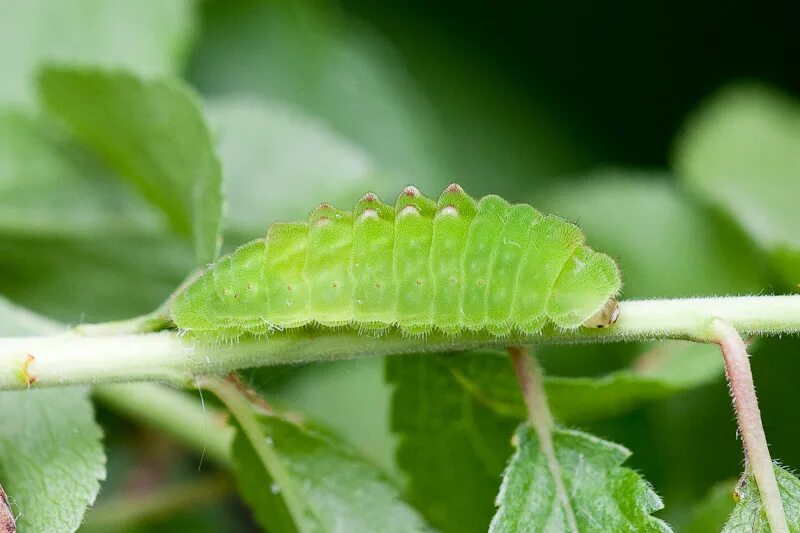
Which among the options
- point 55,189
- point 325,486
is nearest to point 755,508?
point 325,486

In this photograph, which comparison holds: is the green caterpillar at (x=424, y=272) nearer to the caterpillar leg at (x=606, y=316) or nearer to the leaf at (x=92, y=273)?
the caterpillar leg at (x=606, y=316)

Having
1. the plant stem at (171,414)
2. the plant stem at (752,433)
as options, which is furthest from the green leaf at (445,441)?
the plant stem at (171,414)

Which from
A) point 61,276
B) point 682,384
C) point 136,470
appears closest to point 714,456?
point 682,384

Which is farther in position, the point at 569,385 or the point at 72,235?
the point at 72,235

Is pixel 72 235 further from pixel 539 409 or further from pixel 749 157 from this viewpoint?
pixel 749 157

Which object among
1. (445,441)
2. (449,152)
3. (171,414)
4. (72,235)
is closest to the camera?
(445,441)

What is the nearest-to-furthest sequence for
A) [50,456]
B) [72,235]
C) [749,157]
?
[50,456] < [72,235] < [749,157]

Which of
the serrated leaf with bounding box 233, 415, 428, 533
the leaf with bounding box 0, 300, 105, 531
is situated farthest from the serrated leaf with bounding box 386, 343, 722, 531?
the leaf with bounding box 0, 300, 105, 531

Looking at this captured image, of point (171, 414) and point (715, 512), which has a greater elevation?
point (715, 512)
